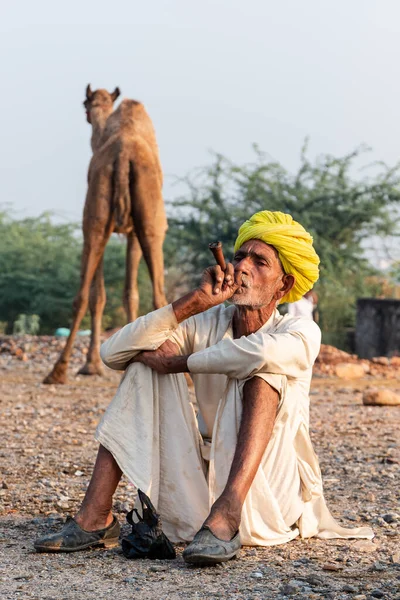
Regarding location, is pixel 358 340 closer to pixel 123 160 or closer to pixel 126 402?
pixel 123 160

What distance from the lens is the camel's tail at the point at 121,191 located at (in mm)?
9258

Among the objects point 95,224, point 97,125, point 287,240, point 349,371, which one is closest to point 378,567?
point 287,240

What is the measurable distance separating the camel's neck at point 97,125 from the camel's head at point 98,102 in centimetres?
5

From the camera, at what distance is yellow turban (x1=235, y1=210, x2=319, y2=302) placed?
3.84 m

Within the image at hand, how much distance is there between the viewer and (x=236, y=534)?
11.3ft

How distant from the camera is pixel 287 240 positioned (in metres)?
3.84

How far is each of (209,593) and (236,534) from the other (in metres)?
0.37

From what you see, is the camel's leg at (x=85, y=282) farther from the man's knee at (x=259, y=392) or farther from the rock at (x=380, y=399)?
the man's knee at (x=259, y=392)

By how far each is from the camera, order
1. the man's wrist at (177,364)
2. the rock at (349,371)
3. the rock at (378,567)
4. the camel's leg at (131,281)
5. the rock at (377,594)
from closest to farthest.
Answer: the rock at (377,594), the rock at (378,567), the man's wrist at (177,364), the camel's leg at (131,281), the rock at (349,371)

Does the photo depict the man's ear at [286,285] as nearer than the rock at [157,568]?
No

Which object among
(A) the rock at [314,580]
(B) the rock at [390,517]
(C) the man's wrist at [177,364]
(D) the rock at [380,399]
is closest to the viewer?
(A) the rock at [314,580]

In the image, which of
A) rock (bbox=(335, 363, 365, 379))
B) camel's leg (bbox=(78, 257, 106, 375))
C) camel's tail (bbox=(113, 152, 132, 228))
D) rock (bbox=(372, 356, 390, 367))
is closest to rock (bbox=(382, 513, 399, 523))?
camel's tail (bbox=(113, 152, 132, 228))

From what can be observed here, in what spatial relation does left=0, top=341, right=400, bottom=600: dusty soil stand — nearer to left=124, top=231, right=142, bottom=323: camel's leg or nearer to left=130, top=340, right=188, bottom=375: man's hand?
left=130, top=340, right=188, bottom=375: man's hand

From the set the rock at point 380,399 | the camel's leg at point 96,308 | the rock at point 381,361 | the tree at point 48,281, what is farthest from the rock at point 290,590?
the tree at point 48,281
